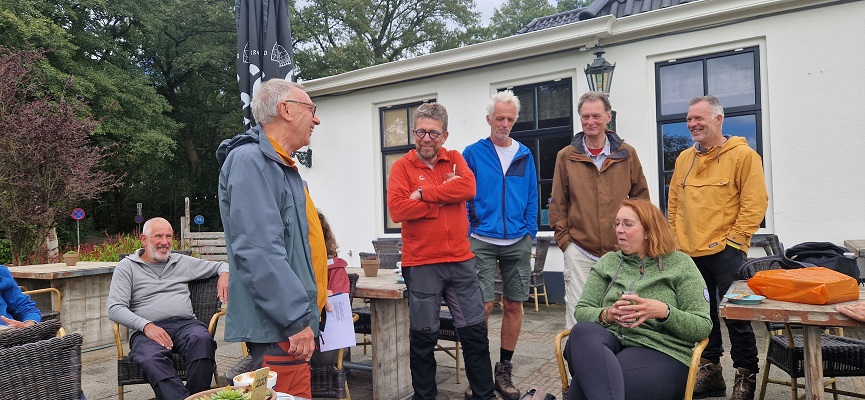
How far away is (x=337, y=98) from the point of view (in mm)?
9094

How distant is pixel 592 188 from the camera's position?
327cm

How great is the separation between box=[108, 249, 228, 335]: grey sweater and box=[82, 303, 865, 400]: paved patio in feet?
3.01

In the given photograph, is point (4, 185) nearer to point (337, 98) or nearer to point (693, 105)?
point (337, 98)

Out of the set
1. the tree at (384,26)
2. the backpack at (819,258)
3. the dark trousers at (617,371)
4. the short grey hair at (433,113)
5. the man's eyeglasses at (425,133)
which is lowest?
the dark trousers at (617,371)

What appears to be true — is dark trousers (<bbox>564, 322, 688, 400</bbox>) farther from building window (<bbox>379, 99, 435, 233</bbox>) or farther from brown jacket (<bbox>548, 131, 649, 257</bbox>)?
building window (<bbox>379, 99, 435, 233</bbox>)

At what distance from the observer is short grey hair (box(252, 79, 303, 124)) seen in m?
2.09

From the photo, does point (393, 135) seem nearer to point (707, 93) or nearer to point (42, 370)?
point (707, 93)

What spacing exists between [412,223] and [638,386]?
4.63ft

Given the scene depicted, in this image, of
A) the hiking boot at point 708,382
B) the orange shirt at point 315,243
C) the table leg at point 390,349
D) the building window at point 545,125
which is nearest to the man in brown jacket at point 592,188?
the hiking boot at point 708,382

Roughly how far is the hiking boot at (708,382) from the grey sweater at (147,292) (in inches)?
120

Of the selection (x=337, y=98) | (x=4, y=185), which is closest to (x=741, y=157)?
(x=337, y=98)

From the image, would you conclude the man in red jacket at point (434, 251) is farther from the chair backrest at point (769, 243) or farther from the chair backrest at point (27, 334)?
the chair backrest at point (769, 243)

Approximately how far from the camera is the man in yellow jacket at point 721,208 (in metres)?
3.19

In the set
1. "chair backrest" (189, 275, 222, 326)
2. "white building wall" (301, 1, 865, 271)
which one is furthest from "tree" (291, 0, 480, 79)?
"chair backrest" (189, 275, 222, 326)
